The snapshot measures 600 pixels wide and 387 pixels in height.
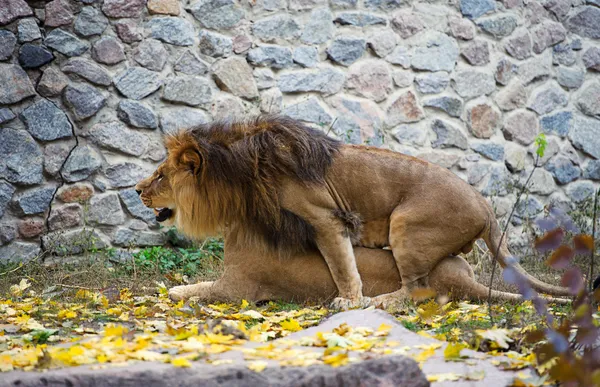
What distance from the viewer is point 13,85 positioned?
6.84 m

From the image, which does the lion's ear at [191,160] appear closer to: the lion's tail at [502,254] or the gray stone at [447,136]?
the lion's tail at [502,254]

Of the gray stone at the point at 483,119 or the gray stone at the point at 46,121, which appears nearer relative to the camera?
the gray stone at the point at 46,121

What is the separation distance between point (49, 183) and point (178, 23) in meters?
1.85

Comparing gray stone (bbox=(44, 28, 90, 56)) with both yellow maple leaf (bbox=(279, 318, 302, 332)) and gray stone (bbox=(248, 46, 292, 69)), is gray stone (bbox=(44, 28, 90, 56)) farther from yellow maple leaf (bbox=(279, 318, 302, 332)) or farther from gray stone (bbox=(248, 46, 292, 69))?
yellow maple leaf (bbox=(279, 318, 302, 332))

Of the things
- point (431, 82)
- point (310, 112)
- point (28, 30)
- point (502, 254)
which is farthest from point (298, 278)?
point (431, 82)

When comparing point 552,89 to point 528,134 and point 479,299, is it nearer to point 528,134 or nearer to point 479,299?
point 528,134

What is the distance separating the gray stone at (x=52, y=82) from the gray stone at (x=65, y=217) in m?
0.99

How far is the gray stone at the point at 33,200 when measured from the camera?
22.7ft

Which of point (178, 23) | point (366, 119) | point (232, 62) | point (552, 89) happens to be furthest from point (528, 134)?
point (178, 23)

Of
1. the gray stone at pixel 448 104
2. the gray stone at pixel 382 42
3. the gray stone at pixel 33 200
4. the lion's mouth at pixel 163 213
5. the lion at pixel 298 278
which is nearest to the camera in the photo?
the lion at pixel 298 278

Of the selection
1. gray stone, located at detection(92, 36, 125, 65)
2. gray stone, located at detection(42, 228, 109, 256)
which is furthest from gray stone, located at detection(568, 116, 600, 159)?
gray stone, located at detection(42, 228, 109, 256)

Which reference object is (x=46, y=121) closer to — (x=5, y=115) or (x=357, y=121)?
(x=5, y=115)

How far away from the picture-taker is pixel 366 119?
8008 mm

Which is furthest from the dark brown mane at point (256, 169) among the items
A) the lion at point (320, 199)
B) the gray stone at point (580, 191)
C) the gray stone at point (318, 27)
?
the gray stone at point (580, 191)
